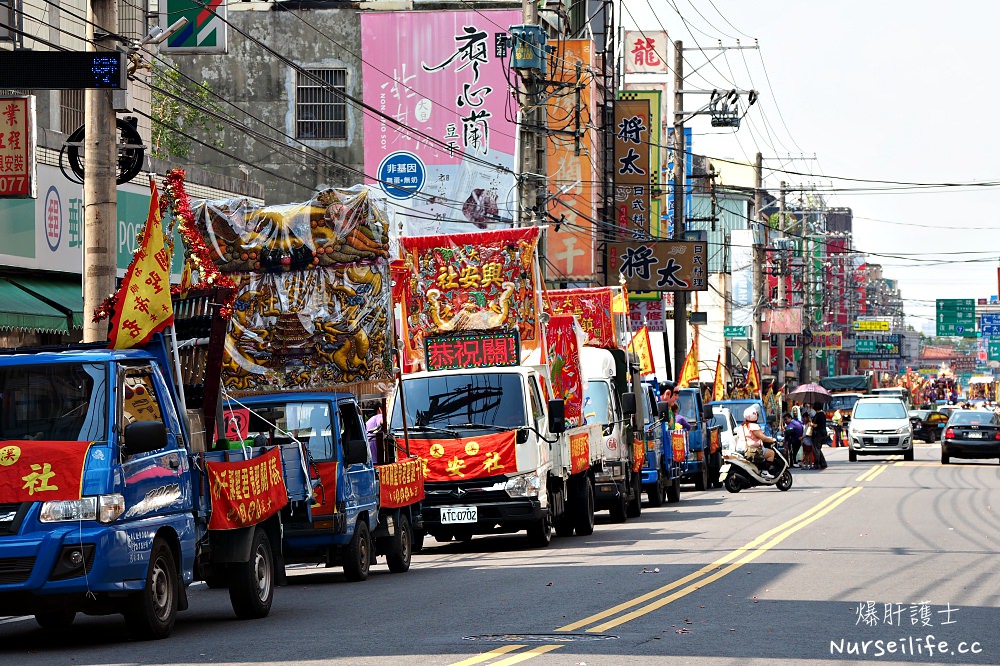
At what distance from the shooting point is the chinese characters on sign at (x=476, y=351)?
21.1 m

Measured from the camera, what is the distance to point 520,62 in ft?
122

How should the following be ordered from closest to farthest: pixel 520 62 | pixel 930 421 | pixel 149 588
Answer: pixel 149 588
pixel 520 62
pixel 930 421

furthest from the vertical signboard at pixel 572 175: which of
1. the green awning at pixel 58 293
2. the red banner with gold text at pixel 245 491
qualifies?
the red banner with gold text at pixel 245 491

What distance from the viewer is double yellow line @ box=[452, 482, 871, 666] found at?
10.2m

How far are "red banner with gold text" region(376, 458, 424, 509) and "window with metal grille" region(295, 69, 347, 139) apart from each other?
2900cm

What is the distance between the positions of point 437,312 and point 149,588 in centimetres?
1057

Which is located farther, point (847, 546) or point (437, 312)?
point (437, 312)

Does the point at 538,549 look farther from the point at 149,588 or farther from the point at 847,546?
the point at 149,588

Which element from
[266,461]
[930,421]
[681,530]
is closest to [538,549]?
[681,530]

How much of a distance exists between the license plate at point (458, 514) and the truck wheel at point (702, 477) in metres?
17.1

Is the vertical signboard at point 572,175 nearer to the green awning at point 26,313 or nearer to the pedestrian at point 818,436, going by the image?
the pedestrian at point 818,436

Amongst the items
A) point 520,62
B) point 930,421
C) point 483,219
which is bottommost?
point 930,421

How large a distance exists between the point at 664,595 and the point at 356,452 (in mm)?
3710

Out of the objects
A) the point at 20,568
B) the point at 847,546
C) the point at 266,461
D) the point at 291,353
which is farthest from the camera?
the point at 847,546
